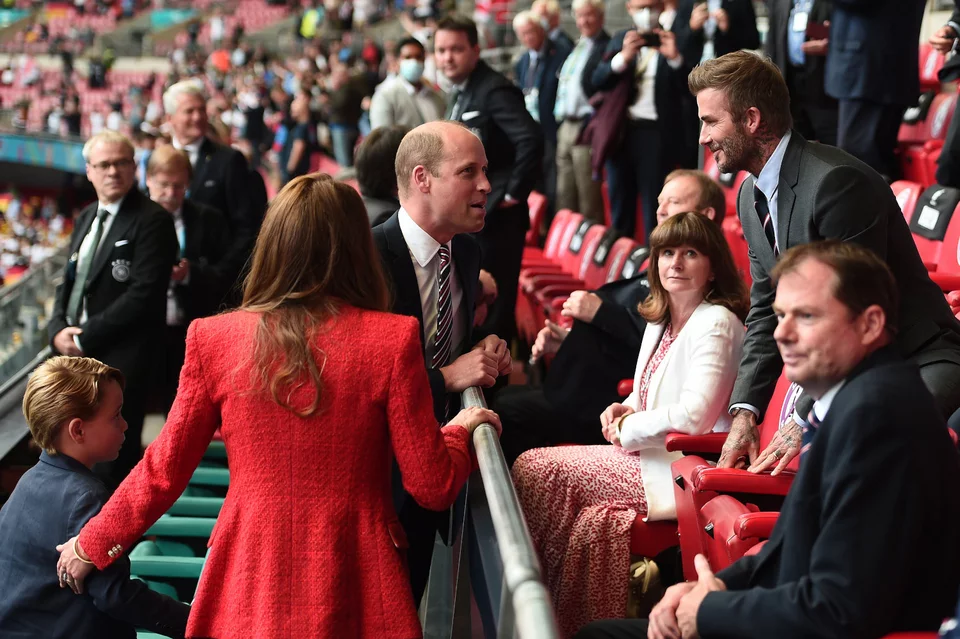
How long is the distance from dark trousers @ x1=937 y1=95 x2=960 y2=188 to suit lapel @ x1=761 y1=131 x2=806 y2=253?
190 cm

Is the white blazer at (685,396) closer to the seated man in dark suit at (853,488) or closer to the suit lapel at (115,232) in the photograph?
the seated man in dark suit at (853,488)

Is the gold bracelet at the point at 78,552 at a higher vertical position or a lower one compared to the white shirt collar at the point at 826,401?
lower

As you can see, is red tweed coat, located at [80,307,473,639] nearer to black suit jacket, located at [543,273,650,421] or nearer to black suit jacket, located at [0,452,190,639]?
black suit jacket, located at [0,452,190,639]

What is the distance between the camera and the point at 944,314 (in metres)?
2.54

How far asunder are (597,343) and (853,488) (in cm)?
210

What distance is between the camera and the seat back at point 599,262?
5.84 meters

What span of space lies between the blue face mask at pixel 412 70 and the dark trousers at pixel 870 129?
261 centimetres

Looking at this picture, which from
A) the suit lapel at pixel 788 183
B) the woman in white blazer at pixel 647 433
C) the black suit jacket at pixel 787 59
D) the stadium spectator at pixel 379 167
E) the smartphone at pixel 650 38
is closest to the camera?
the suit lapel at pixel 788 183

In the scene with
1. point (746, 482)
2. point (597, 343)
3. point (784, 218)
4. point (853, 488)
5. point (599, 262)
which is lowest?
point (599, 262)

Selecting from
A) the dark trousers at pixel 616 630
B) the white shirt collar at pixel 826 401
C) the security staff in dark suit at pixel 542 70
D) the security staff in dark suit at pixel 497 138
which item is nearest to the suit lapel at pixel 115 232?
the security staff in dark suit at pixel 497 138

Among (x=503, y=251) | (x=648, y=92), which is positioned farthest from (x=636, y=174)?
(x=503, y=251)

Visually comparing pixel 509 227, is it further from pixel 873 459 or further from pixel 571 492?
pixel 873 459

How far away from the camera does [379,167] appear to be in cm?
419

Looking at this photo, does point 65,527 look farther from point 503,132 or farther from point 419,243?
point 503,132
